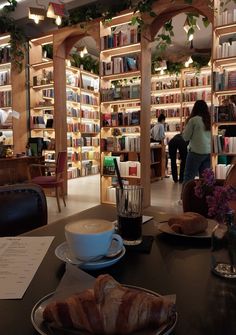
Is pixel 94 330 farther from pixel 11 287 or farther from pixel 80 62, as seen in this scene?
pixel 80 62

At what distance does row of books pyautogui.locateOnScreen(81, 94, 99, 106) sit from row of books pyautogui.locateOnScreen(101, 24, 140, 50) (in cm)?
340

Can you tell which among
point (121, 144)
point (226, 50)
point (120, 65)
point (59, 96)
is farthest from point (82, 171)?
point (226, 50)

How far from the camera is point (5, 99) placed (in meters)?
6.47

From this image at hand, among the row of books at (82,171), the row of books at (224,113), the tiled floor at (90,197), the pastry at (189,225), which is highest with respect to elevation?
the row of books at (224,113)

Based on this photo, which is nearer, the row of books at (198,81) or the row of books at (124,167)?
the row of books at (124,167)

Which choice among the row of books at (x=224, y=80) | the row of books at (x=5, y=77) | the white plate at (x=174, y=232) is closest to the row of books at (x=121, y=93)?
the row of books at (x=224, y=80)

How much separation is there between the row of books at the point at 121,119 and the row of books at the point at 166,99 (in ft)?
12.3

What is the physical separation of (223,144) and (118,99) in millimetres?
1785

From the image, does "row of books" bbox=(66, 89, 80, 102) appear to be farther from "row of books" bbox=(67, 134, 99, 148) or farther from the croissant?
the croissant

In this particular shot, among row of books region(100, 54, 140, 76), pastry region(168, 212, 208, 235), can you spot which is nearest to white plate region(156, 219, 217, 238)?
pastry region(168, 212, 208, 235)

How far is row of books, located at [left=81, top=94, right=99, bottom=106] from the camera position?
8.24 metres

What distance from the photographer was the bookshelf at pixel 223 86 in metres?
3.83

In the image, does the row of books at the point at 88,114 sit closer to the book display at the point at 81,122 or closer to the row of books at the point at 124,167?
the book display at the point at 81,122

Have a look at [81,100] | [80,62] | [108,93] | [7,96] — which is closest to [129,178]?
[108,93]
